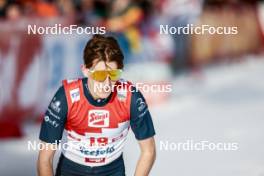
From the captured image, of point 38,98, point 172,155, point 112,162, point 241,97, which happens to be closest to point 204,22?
point 241,97

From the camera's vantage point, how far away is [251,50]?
688 inches

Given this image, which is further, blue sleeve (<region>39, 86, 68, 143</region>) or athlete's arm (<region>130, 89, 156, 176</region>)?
athlete's arm (<region>130, 89, 156, 176</region>)

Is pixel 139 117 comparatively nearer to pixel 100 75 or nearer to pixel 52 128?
pixel 100 75

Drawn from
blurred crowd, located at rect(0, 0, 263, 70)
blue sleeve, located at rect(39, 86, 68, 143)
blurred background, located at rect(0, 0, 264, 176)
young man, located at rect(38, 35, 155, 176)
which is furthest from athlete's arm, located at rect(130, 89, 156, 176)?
blurred crowd, located at rect(0, 0, 263, 70)

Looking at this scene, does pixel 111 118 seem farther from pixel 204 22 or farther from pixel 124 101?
pixel 204 22

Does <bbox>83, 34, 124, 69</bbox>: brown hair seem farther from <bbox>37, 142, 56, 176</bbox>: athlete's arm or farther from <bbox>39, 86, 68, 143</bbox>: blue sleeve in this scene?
<bbox>37, 142, 56, 176</bbox>: athlete's arm

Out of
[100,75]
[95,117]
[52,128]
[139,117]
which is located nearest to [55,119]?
[52,128]

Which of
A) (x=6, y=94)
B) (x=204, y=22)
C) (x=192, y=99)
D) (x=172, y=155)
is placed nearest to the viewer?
(x=172, y=155)

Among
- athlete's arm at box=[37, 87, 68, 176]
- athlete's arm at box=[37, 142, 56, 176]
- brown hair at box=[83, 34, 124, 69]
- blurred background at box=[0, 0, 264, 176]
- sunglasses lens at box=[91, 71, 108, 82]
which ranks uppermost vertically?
blurred background at box=[0, 0, 264, 176]

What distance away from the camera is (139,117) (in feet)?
14.0

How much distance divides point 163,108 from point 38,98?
6.72 feet

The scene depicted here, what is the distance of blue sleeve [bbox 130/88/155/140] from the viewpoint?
4.24 meters

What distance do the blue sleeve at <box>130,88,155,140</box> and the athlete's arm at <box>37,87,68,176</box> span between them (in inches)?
14.0

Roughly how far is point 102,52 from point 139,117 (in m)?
0.41
